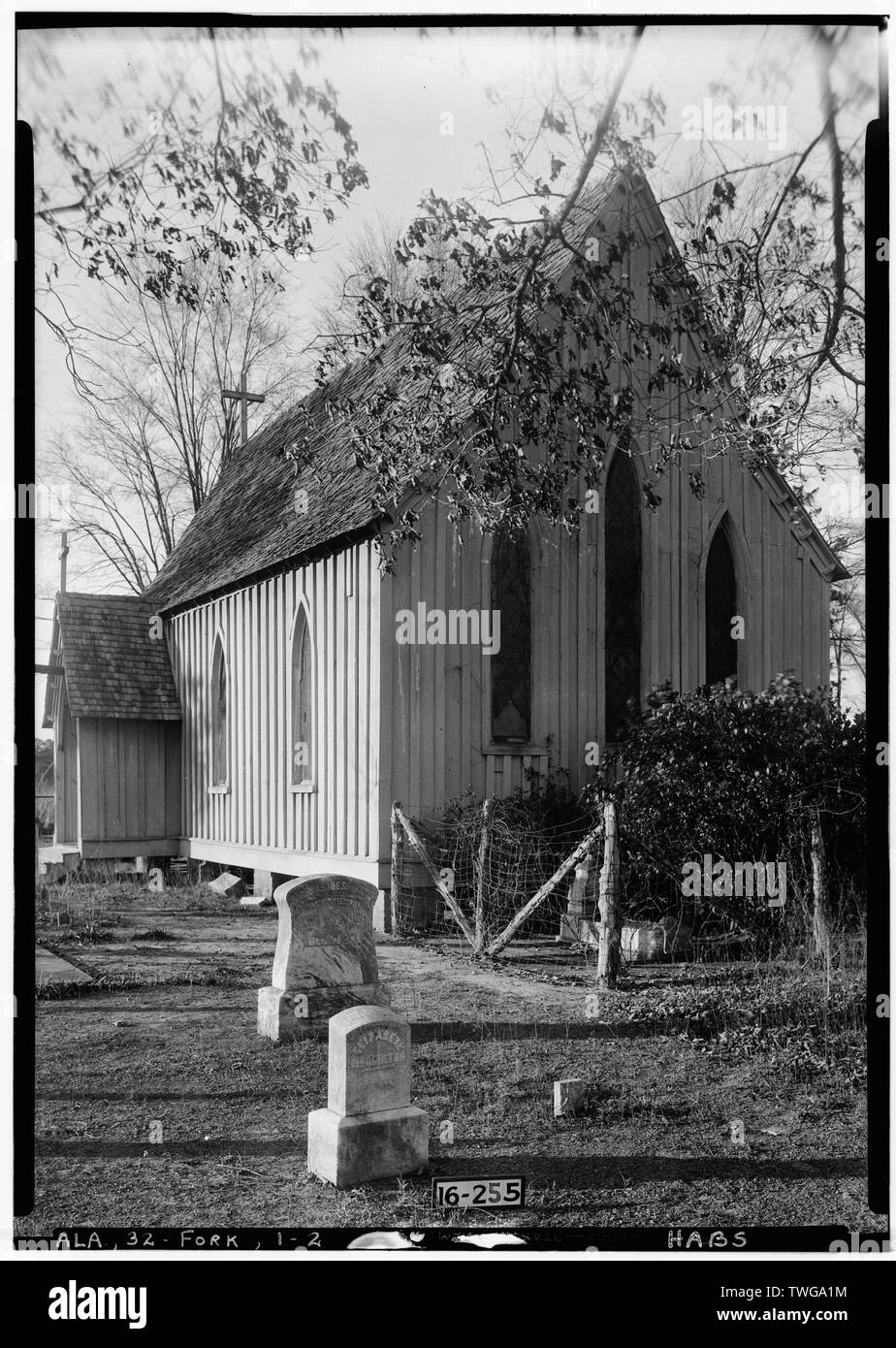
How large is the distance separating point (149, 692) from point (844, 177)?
12060 mm

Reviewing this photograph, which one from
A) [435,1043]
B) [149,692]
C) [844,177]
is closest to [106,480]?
[435,1043]

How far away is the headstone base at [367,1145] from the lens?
5.05m

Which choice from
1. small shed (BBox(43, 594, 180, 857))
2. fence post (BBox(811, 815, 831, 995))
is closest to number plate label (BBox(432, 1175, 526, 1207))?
fence post (BBox(811, 815, 831, 995))

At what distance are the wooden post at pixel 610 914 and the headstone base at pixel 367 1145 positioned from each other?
335 centimetres

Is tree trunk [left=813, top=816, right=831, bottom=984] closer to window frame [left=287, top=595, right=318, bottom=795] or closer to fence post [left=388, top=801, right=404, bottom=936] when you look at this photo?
fence post [left=388, top=801, right=404, bottom=936]

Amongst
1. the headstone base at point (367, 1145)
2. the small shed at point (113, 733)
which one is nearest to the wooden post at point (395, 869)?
the headstone base at point (367, 1145)

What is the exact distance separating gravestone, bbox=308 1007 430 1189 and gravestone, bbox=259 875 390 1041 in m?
1.96

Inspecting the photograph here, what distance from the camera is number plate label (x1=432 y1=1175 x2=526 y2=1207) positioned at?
498cm

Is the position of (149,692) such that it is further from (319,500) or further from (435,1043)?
(435,1043)

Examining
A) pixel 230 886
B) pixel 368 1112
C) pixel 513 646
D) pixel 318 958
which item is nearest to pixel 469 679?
pixel 513 646

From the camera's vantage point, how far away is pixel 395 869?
1045cm

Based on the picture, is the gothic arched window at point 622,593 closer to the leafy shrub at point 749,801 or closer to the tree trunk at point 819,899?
the leafy shrub at point 749,801

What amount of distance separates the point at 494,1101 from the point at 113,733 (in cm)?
1052

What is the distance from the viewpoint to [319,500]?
12438 millimetres
